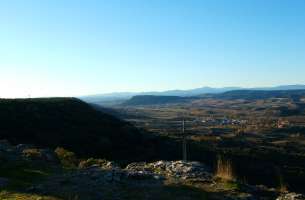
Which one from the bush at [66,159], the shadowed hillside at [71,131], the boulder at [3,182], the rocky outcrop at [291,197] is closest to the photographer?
the rocky outcrop at [291,197]

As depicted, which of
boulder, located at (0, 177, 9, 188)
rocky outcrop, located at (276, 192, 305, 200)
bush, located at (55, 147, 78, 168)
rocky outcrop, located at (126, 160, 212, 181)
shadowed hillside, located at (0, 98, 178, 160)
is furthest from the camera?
shadowed hillside, located at (0, 98, 178, 160)

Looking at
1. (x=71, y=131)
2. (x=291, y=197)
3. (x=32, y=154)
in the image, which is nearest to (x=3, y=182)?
(x=32, y=154)

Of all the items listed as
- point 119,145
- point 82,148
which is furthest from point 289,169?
point 82,148

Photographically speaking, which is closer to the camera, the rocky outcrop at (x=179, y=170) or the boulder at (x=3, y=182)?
the boulder at (x=3, y=182)

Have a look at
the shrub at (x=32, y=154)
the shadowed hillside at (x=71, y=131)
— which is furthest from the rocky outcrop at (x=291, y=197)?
the shadowed hillside at (x=71, y=131)

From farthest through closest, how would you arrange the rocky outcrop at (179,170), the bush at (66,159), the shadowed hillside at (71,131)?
the shadowed hillside at (71,131), the bush at (66,159), the rocky outcrop at (179,170)

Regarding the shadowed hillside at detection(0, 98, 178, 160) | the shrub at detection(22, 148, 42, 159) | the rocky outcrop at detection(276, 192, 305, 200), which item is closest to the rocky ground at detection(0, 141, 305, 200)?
the rocky outcrop at detection(276, 192, 305, 200)

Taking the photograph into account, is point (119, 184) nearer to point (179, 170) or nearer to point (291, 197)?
point (179, 170)

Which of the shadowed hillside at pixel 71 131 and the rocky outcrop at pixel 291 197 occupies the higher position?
the rocky outcrop at pixel 291 197

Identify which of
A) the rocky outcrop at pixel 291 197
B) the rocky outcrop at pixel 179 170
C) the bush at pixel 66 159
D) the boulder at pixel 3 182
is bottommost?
the bush at pixel 66 159

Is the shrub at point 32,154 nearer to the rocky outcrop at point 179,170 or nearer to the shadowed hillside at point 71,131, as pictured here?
the rocky outcrop at point 179,170

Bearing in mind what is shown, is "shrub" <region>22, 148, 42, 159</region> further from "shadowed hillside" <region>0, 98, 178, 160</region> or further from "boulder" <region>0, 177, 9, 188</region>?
"shadowed hillside" <region>0, 98, 178, 160</region>
